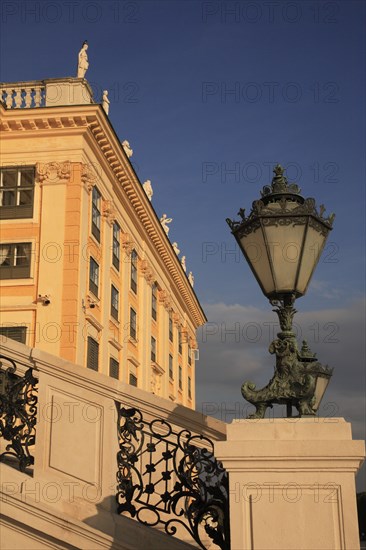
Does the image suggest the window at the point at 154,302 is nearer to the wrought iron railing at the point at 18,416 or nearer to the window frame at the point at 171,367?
the window frame at the point at 171,367

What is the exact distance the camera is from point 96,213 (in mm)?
32281

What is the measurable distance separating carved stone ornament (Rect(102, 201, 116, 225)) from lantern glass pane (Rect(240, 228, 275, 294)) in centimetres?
2857

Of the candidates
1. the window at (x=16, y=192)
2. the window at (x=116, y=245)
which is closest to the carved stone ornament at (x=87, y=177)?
the window at (x=16, y=192)

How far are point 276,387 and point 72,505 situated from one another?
1942 millimetres

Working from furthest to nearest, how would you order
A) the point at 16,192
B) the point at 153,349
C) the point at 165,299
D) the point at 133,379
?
the point at 165,299 < the point at 153,349 < the point at 133,379 < the point at 16,192

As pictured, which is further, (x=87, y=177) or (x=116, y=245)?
(x=116, y=245)

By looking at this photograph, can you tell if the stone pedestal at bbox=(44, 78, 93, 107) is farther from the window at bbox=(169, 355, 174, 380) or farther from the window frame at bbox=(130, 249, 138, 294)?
the window at bbox=(169, 355, 174, 380)

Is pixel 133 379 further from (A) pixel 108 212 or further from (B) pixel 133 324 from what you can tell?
(A) pixel 108 212

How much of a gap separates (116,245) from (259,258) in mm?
31116

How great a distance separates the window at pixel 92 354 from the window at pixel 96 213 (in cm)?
484

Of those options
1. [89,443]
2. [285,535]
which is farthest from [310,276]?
[89,443]

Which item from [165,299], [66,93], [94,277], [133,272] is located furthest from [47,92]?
[165,299]

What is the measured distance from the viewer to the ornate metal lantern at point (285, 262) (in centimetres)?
493

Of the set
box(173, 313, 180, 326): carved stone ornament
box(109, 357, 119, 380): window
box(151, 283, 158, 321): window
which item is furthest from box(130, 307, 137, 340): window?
box(173, 313, 180, 326): carved stone ornament
